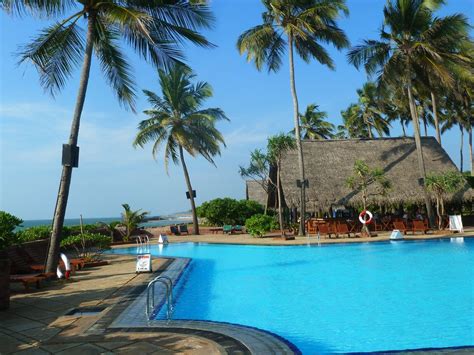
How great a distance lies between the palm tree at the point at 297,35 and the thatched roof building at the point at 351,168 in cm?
216

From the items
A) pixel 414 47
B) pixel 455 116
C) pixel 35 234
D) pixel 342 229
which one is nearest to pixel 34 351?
pixel 35 234

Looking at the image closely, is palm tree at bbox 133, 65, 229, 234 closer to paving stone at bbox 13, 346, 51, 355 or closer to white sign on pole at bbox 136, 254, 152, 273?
white sign on pole at bbox 136, 254, 152, 273

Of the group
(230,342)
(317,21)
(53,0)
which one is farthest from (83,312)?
(317,21)

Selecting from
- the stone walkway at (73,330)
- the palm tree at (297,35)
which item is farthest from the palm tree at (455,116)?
the stone walkway at (73,330)

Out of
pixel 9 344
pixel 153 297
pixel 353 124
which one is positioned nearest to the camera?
pixel 9 344

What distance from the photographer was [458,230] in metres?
17.6

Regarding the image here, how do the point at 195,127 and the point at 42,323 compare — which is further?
the point at 195,127

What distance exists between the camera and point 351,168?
23953 millimetres

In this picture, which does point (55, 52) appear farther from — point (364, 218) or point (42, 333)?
point (364, 218)

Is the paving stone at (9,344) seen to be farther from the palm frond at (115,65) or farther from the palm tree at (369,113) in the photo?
the palm tree at (369,113)

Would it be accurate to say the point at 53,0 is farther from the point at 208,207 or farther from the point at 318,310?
the point at 208,207

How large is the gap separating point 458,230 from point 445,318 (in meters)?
13.7

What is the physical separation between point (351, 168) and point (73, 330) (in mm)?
21709

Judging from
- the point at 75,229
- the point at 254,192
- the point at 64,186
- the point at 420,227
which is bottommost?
the point at 420,227
